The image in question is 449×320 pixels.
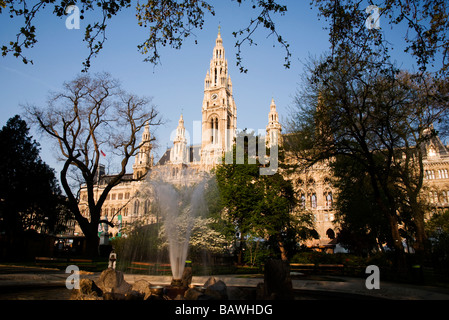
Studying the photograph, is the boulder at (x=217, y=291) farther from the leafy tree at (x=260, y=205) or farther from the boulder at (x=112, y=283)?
the leafy tree at (x=260, y=205)

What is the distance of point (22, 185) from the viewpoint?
3158 cm

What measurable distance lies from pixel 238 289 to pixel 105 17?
292 inches

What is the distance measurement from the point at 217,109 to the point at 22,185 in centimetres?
5558

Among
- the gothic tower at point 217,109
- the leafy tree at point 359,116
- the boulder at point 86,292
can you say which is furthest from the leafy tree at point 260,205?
the gothic tower at point 217,109

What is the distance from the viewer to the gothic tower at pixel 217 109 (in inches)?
2963

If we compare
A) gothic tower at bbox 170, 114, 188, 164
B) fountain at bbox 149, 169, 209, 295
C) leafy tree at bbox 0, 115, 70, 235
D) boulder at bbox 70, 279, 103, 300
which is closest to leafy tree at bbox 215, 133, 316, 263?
fountain at bbox 149, 169, 209, 295

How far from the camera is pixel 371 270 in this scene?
54.7 ft

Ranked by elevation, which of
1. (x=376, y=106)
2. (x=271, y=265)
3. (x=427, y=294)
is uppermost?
(x=376, y=106)

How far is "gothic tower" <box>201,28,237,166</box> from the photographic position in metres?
75.2

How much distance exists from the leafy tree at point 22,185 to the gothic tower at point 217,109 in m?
40.3

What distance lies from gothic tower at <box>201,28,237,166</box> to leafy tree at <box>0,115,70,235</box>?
40.3 m

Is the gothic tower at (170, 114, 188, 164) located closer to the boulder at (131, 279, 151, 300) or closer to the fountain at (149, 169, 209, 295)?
the fountain at (149, 169, 209, 295)
